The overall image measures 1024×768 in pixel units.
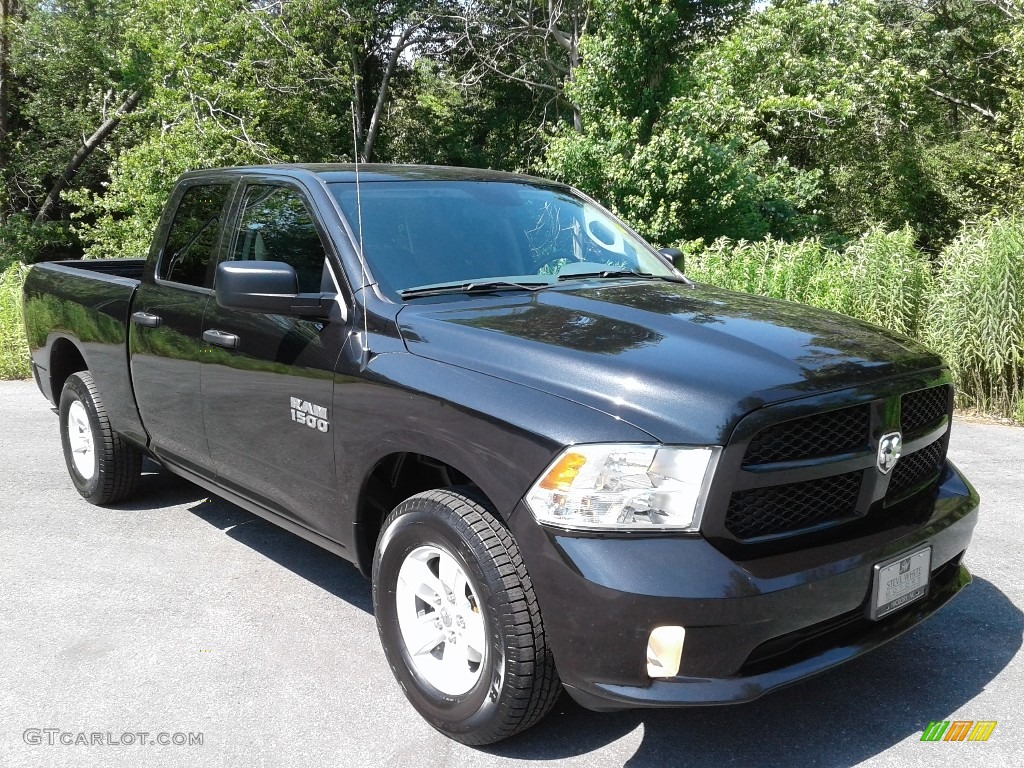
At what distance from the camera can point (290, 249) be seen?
4.04 m

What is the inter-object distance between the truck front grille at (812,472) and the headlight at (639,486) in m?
0.07

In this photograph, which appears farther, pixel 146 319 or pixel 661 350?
pixel 146 319

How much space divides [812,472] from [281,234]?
2.51 metres

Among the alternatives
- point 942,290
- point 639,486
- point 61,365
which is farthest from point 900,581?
point 942,290

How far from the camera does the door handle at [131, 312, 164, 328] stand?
15.3 feet

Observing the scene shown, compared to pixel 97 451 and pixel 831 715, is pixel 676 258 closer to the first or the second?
pixel 831 715

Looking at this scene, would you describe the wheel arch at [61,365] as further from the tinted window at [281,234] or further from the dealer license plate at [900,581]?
the dealer license plate at [900,581]

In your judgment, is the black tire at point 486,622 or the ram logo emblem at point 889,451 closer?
the black tire at point 486,622

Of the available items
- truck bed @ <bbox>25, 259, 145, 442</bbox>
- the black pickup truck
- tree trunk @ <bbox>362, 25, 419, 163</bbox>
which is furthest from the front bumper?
tree trunk @ <bbox>362, 25, 419, 163</bbox>

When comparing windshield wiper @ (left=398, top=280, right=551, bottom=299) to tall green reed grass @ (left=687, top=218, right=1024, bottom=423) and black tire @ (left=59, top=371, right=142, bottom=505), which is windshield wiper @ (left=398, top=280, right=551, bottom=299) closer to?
black tire @ (left=59, top=371, right=142, bottom=505)

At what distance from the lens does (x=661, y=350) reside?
3.00 metres

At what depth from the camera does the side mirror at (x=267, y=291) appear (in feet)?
11.4

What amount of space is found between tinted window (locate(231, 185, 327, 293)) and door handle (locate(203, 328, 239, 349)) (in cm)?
38

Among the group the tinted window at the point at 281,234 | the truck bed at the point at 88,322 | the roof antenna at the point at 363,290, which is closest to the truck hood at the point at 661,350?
the roof antenna at the point at 363,290
